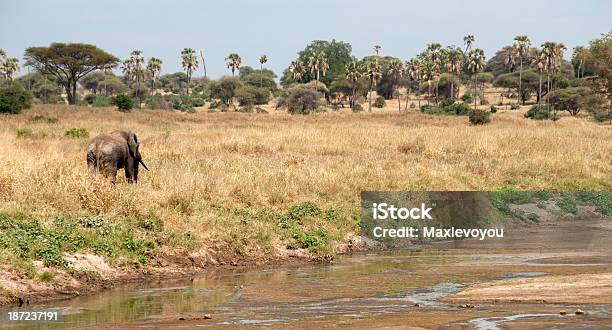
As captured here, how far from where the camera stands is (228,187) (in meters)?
19.6

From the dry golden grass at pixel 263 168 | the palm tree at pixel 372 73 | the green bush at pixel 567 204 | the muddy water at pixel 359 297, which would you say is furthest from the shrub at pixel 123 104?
the muddy water at pixel 359 297

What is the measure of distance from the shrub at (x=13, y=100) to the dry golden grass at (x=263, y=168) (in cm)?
299

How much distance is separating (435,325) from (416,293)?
9.45 ft

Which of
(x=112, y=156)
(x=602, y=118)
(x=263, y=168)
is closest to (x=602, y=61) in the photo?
(x=602, y=118)

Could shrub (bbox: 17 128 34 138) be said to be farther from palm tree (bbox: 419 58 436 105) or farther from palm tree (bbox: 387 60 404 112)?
palm tree (bbox: 387 60 404 112)

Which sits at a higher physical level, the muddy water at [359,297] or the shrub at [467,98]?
the shrub at [467,98]

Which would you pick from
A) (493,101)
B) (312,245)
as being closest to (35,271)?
(312,245)

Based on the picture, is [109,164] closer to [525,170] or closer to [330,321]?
[330,321]

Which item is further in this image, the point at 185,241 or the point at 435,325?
the point at 185,241

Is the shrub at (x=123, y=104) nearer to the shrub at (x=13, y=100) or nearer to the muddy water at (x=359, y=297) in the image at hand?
the shrub at (x=13, y=100)

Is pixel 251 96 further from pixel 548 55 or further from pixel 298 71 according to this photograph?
pixel 548 55

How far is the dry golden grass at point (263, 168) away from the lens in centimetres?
1661

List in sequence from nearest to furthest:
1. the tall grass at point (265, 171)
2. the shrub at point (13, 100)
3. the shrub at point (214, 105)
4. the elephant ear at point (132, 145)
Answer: the tall grass at point (265, 171) < the elephant ear at point (132, 145) < the shrub at point (13, 100) < the shrub at point (214, 105)

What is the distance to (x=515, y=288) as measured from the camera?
481 inches
